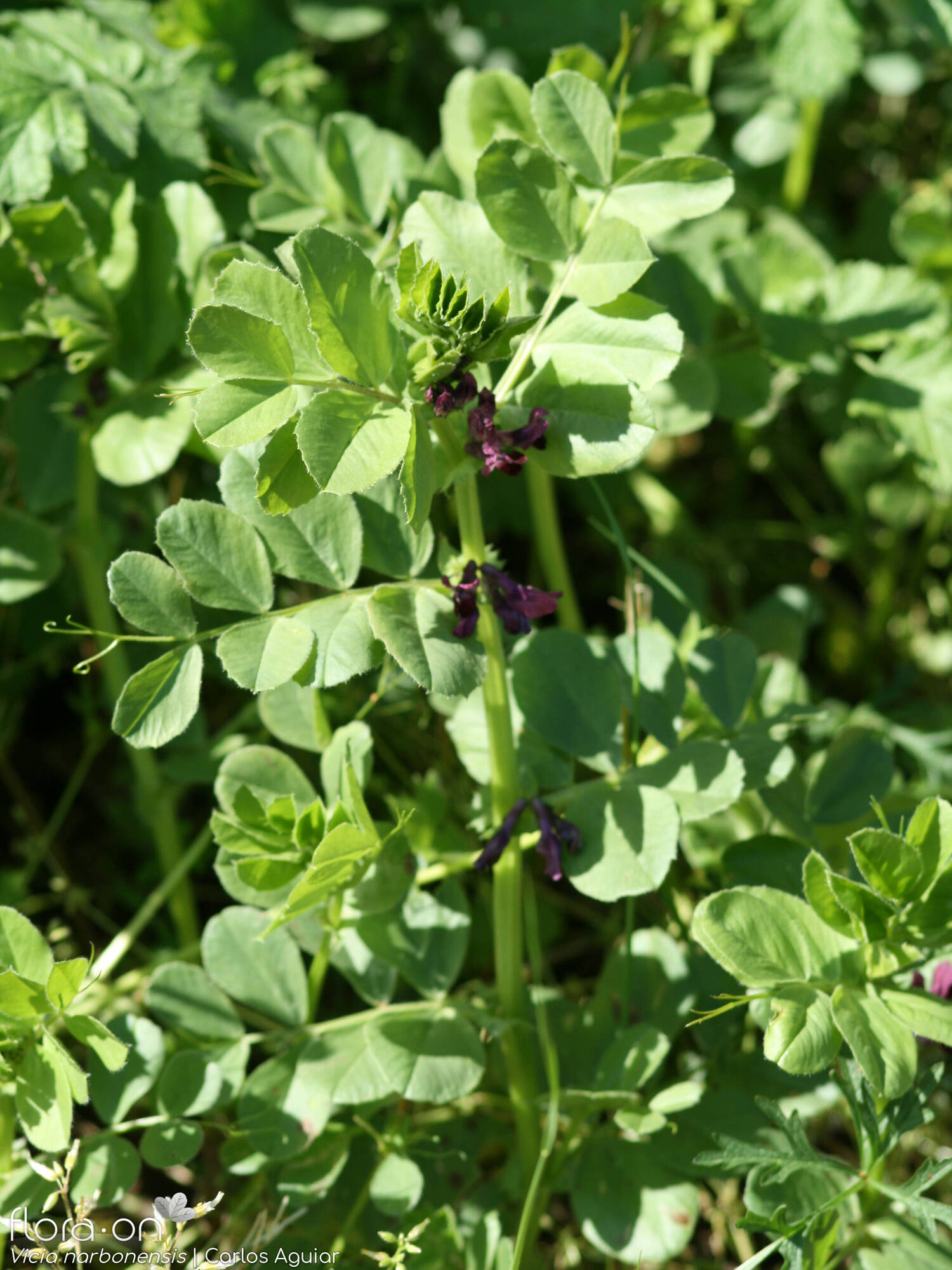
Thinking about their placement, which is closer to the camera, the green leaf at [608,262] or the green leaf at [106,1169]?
the green leaf at [608,262]

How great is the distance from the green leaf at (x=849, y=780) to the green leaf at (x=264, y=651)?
798 millimetres

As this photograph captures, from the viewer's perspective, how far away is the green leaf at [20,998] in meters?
Result: 1.25

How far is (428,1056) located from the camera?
4.48 ft

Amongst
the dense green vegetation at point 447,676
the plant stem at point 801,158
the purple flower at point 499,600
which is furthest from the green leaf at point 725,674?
the plant stem at point 801,158

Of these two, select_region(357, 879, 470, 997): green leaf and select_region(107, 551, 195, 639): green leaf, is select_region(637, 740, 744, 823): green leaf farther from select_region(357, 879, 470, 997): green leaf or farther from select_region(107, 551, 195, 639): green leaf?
select_region(107, 551, 195, 639): green leaf

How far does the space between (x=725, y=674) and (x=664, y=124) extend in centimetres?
82

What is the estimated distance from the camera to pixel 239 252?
1545 mm

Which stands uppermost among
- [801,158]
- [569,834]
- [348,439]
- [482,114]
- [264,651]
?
[482,114]

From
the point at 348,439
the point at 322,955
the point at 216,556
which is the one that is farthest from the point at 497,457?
the point at 322,955

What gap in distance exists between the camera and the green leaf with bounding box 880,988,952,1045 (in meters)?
1.21

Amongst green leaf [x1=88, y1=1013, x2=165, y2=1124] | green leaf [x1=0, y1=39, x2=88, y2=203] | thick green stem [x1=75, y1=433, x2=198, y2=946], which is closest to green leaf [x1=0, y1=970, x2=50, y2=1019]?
green leaf [x1=88, y1=1013, x2=165, y2=1124]

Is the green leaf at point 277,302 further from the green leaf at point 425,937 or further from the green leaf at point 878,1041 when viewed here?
the green leaf at point 878,1041

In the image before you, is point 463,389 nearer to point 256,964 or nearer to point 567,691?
point 567,691

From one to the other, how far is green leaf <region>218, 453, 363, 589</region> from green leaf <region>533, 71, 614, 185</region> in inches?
20.2
